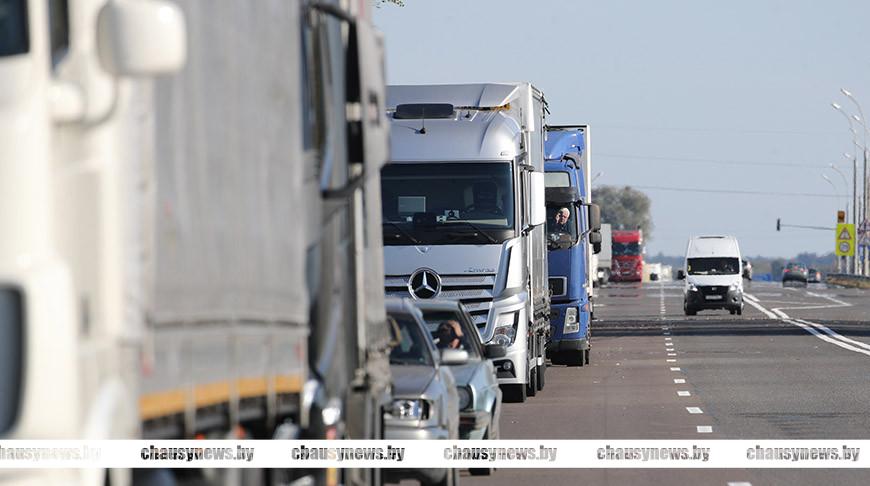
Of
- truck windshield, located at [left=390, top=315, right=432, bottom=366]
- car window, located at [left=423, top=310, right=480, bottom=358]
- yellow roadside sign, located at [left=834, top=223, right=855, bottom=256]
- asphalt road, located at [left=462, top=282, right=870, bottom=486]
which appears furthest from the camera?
yellow roadside sign, located at [left=834, top=223, right=855, bottom=256]

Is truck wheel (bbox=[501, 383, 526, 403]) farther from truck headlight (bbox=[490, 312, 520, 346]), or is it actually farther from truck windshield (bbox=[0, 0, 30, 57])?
truck windshield (bbox=[0, 0, 30, 57])

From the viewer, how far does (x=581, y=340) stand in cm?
2967

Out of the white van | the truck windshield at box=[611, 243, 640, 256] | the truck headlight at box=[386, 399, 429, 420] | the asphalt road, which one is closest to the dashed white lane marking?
the asphalt road

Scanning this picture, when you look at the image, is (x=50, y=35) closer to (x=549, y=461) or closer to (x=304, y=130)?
(x=304, y=130)

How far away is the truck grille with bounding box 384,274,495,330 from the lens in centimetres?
2094

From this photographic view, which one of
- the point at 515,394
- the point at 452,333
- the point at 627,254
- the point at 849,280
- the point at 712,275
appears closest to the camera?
the point at 452,333

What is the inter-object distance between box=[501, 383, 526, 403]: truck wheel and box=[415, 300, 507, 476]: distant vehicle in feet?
18.5

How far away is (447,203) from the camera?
20.9 meters

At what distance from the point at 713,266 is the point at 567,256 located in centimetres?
3183

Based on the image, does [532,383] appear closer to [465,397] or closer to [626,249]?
[465,397]

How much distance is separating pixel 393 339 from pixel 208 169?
293 inches

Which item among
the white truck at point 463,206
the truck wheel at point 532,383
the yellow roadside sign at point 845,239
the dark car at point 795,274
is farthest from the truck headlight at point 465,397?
the dark car at point 795,274

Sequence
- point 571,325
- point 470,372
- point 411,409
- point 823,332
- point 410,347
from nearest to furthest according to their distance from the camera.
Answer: point 411,409, point 410,347, point 470,372, point 571,325, point 823,332

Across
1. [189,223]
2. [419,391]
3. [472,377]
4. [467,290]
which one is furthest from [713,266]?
[189,223]
